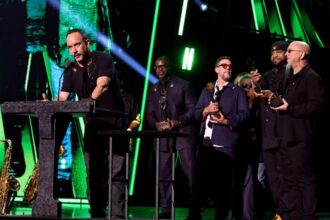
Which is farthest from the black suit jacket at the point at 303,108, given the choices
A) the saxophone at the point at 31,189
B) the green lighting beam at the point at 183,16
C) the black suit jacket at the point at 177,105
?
the green lighting beam at the point at 183,16

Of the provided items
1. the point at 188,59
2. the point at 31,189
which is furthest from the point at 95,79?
the point at 188,59

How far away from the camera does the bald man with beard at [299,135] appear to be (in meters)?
5.73

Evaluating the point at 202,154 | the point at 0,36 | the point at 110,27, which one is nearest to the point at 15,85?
the point at 0,36

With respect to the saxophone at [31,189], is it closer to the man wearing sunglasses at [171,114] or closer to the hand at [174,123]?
the man wearing sunglasses at [171,114]

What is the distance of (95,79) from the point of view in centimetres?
546

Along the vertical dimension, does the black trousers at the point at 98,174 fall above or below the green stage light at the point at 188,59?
below

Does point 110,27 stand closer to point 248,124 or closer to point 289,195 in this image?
point 248,124

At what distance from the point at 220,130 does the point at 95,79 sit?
170 centimetres

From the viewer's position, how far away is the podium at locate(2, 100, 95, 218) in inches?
189

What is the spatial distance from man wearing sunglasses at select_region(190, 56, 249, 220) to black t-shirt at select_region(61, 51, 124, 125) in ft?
4.42

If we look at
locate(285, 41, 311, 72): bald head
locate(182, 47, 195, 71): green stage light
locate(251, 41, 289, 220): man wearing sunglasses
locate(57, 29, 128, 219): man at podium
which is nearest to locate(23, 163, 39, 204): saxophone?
locate(57, 29, 128, 219): man at podium

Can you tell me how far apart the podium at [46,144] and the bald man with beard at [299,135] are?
2.12m

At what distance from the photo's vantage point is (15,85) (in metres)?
8.99

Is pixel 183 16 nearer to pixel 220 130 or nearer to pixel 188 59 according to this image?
pixel 188 59
